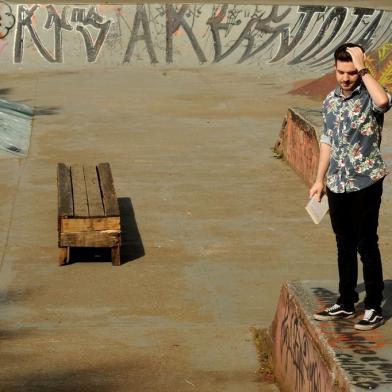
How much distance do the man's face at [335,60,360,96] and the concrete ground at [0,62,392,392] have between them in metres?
1.99

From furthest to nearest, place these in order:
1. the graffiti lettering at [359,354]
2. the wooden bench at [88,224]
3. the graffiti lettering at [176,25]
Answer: the graffiti lettering at [176,25] → the wooden bench at [88,224] → the graffiti lettering at [359,354]

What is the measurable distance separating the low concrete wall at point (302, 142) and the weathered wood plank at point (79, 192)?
9.41 feet

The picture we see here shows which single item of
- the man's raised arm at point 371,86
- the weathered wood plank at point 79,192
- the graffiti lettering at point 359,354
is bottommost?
the weathered wood plank at point 79,192

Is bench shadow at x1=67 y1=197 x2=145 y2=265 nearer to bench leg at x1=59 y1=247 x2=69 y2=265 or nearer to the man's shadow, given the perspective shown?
bench leg at x1=59 y1=247 x2=69 y2=265

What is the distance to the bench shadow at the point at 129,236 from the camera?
30.8 feet

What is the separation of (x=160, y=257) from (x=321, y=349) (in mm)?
4242

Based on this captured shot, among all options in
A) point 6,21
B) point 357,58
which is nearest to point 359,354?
point 357,58

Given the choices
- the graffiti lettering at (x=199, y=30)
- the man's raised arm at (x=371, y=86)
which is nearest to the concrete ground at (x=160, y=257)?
the man's raised arm at (x=371, y=86)

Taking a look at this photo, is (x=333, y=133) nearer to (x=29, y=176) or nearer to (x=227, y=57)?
(x=29, y=176)

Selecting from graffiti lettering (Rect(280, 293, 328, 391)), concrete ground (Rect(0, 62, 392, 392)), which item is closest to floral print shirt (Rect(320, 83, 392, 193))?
graffiti lettering (Rect(280, 293, 328, 391))

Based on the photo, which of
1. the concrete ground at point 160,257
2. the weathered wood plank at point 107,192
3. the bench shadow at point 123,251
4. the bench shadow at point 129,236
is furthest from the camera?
the bench shadow at point 129,236

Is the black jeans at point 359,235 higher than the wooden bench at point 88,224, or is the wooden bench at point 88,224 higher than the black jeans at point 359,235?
the black jeans at point 359,235

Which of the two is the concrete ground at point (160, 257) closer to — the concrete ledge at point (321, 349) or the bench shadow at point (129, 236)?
the bench shadow at point (129, 236)

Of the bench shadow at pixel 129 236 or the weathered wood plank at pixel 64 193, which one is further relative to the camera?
the bench shadow at pixel 129 236
